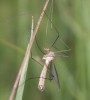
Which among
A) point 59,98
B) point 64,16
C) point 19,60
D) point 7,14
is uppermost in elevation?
point 7,14

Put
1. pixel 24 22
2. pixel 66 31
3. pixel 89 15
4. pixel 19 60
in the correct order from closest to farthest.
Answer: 1. pixel 89 15
2. pixel 19 60
3. pixel 24 22
4. pixel 66 31

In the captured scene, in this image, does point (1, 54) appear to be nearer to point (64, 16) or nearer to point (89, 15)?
point (64, 16)

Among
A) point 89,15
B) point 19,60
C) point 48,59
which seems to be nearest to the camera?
point 48,59

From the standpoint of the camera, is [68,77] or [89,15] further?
[68,77]

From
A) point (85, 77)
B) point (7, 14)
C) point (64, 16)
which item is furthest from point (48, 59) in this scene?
point (7, 14)

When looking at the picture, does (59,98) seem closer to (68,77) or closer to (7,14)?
(68,77)

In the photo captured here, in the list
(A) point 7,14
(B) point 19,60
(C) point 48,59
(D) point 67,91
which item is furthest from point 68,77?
(A) point 7,14

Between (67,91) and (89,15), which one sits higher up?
(89,15)
